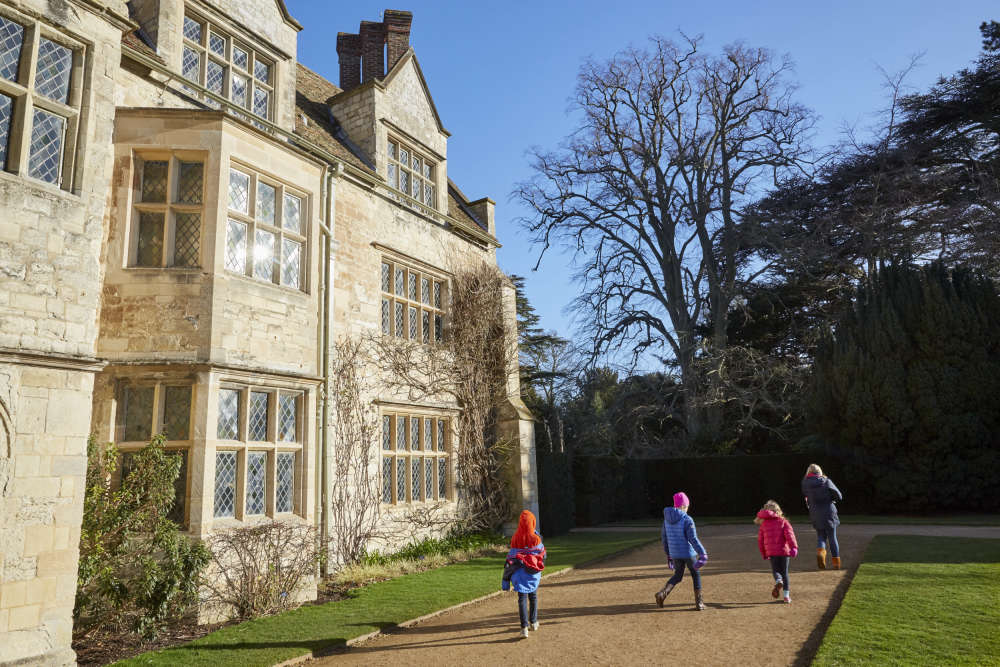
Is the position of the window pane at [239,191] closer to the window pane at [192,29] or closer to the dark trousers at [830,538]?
the window pane at [192,29]

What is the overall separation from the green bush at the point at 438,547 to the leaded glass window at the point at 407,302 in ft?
12.7

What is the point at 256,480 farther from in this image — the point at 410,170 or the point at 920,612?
the point at 920,612

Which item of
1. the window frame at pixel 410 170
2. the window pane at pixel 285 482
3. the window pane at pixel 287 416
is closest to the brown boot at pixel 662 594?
the window pane at pixel 285 482

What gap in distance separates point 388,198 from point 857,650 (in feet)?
33.5


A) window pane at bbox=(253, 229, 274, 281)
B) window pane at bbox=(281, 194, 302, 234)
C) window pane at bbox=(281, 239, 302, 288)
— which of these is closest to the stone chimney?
window pane at bbox=(281, 194, 302, 234)

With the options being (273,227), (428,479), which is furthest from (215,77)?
(428,479)

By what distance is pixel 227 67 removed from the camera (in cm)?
984

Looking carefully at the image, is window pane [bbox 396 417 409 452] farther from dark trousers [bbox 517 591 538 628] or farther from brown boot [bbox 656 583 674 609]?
brown boot [bbox 656 583 674 609]

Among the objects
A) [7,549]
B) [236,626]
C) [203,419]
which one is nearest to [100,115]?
[203,419]

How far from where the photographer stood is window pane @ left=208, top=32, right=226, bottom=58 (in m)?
9.78

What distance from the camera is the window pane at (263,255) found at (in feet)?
29.2

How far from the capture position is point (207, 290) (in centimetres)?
797

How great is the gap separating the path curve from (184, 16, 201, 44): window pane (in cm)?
863

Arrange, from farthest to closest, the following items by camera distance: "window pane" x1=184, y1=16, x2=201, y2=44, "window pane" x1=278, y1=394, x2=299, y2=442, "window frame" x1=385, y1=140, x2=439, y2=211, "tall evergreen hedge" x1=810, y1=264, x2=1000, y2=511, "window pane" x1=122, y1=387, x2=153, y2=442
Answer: "tall evergreen hedge" x1=810, y1=264, x2=1000, y2=511
"window frame" x1=385, y1=140, x2=439, y2=211
"window pane" x1=184, y1=16, x2=201, y2=44
"window pane" x1=278, y1=394, x2=299, y2=442
"window pane" x1=122, y1=387, x2=153, y2=442
